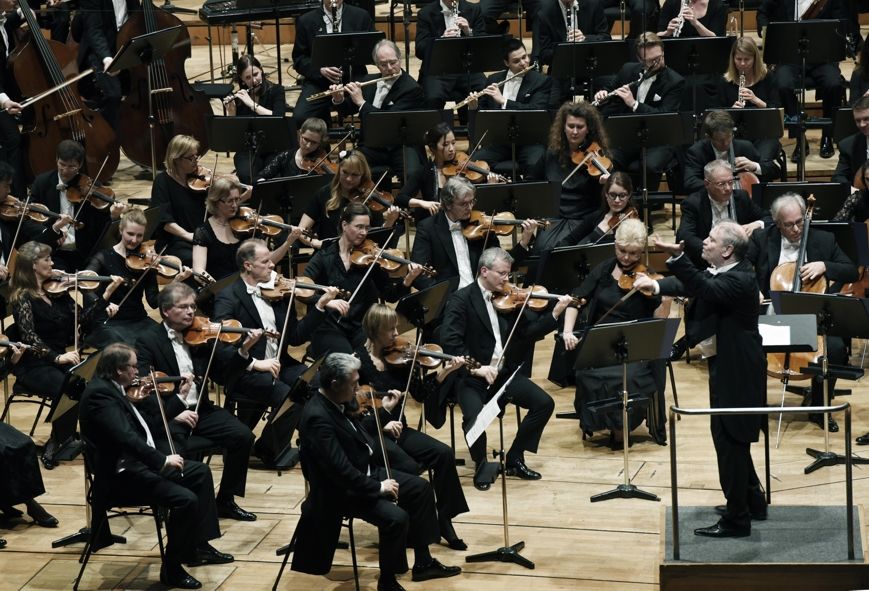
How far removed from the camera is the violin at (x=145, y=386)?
5551 mm

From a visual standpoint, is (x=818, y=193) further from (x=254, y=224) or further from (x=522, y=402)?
(x=254, y=224)

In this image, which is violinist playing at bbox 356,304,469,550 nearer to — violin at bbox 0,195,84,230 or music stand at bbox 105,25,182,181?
violin at bbox 0,195,84,230

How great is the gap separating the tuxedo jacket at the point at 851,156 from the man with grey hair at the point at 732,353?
2.46 m

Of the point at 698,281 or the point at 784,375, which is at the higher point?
the point at 698,281

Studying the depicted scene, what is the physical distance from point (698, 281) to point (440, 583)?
4.90 ft

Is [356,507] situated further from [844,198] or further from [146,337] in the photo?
[844,198]

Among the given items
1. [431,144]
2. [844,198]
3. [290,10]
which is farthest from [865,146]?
[290,10]

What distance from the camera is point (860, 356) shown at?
294 inches

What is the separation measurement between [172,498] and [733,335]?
218cm

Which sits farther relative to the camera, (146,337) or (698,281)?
(146,337)

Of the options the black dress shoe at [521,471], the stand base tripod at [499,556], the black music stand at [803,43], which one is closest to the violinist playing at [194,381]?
A: the stand base tripod at [499,556]

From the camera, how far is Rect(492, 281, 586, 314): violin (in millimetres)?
6418

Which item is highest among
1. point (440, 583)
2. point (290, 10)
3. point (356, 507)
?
point (290, 10)

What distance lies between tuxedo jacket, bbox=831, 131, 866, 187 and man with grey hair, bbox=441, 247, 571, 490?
2.19 meters
